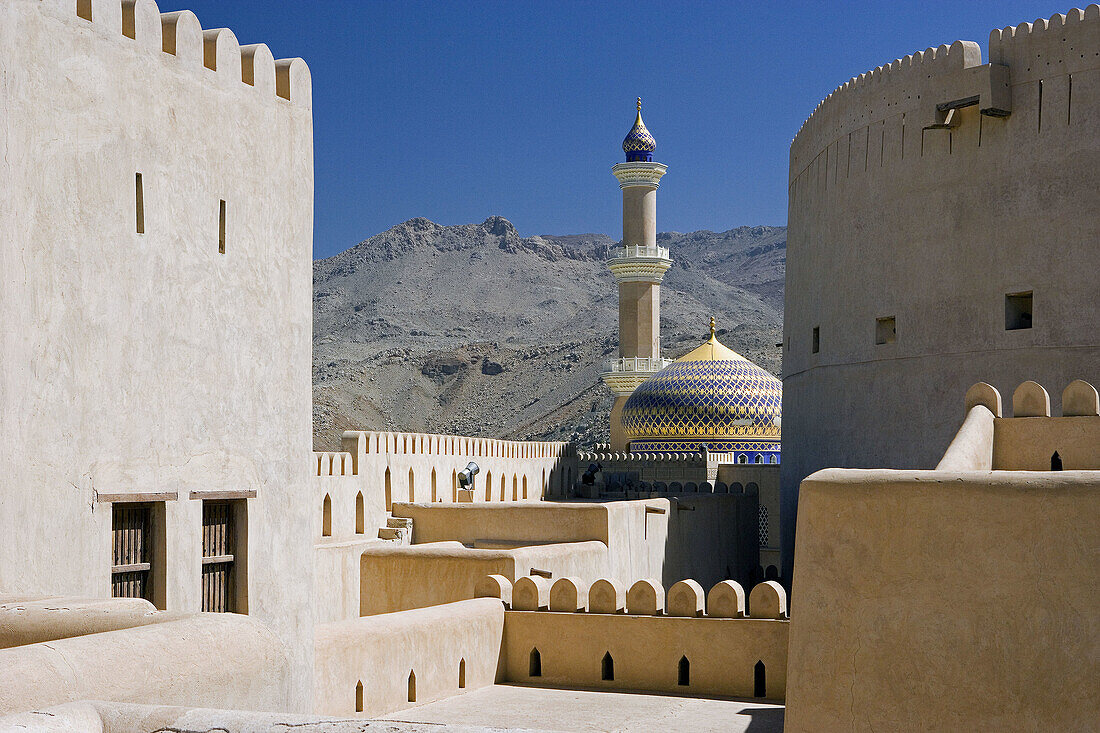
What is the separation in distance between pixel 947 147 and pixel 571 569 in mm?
6688

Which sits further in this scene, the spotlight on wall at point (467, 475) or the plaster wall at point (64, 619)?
the spotlight on wall at point (467, 475)

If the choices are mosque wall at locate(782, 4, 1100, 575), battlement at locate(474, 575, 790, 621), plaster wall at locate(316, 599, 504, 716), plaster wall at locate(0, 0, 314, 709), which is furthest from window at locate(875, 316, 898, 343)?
plaster wall at locate(0, 0, 314, 709)

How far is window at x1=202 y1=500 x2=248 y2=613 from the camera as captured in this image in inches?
279

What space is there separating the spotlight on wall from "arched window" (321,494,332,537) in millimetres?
3941

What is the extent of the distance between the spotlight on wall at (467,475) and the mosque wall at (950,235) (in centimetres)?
487

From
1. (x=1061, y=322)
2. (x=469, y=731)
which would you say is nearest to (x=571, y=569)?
(x=1061, y=322)

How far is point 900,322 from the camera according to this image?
15234mm

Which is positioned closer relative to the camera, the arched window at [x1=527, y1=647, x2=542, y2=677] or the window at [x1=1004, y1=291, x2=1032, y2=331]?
the arched window at [x1=527, y1=647, x2=542, y2=677]

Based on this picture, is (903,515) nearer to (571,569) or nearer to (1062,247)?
(571,569)

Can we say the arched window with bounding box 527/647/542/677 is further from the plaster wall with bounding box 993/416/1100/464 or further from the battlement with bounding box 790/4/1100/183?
the battlement with bounding box 790/4/1100/183

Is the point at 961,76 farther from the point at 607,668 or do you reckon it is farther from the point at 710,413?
the point at 710,413

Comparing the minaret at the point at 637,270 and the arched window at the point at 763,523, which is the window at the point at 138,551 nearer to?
the arched window at the point at 763,523

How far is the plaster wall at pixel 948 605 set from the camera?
13.9 ft

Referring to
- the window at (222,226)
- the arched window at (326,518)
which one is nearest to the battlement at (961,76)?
the arched window at (326,518)
